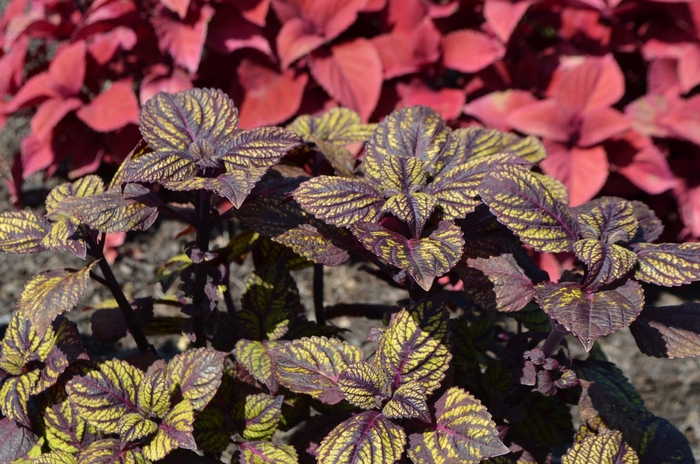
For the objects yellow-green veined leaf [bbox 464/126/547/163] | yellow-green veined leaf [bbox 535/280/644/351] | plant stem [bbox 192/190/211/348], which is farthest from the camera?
yellow-green veined leaf [bbox 464/126/547/163]

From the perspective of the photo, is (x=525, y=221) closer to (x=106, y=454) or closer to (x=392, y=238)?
(x=392, y=238)

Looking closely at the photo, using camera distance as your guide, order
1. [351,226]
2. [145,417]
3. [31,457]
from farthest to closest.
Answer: [31,457] < [145,417] < [351,226]

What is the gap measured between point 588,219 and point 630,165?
4.96 feet

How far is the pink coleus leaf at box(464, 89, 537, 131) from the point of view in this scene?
7.50 feet

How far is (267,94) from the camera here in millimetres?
2309

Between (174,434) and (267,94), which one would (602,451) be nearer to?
(174,434)

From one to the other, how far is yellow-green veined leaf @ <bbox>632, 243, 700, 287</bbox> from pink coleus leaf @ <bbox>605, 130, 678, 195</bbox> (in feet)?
4.76

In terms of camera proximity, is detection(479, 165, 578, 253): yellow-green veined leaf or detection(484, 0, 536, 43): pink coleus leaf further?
detection(484, 0, 536, 43): pink coleus leaf

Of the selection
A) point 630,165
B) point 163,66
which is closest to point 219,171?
point 163,66

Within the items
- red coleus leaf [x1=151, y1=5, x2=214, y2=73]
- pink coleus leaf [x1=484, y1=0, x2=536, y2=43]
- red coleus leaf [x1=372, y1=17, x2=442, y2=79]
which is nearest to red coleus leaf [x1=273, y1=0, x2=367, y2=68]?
red coleus leaf [x1=372, y1=17, x2=442, y2=79]

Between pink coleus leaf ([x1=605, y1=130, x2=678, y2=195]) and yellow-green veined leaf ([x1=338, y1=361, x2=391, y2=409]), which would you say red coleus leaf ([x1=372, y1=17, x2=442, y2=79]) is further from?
yellow-green veined leaf ([x1=338, y1=361, x2=391, y2=409])

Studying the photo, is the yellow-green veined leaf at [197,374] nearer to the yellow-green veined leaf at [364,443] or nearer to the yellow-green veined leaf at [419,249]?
the yellow-green veined leaf at [364,443]

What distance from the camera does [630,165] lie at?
2336mm

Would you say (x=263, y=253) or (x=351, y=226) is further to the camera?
(x=263, y=253)
